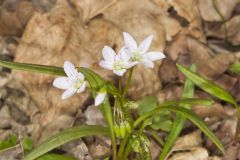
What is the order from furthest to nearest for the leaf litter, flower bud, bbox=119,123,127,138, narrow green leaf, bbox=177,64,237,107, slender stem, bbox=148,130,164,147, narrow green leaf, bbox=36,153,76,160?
the leaf litter → slender stem, bbox=148,130,164,147 → narrow green leaf, bbox=177,64,237,107 → narrow green leaf, bbox=36,153,76,160 → flower bud, bbox=119,123,127,138

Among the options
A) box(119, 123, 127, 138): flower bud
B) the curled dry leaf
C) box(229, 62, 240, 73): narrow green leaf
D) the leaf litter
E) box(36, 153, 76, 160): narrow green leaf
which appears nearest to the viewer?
box(119, 123, 127, 138): flower bud

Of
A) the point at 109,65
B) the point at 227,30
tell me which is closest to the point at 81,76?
the point at 109,65

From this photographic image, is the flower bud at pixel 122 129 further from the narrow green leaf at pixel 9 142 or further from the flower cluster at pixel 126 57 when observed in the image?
the narrow green leaf at pixel 9 142

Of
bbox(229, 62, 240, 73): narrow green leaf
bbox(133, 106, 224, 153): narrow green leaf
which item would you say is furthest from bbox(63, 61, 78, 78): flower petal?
bbox(229, 62, 240, 73): narrow green leaf

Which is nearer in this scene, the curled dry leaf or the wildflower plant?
the wildflower plant

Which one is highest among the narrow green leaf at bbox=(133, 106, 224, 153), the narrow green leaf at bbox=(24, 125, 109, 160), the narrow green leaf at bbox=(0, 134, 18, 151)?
the narrow green leaf at bbox=(24, 125, 109, 160)

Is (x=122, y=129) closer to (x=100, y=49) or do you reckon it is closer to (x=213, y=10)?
(x=100, y=49)

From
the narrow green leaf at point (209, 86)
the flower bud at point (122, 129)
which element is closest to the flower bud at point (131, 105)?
the flower bud at point (122, 129)

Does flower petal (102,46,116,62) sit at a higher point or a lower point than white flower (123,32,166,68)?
higher

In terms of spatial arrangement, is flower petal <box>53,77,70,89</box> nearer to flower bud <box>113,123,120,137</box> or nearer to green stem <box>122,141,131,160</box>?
flower bud <box>113,123,120,137</box>
